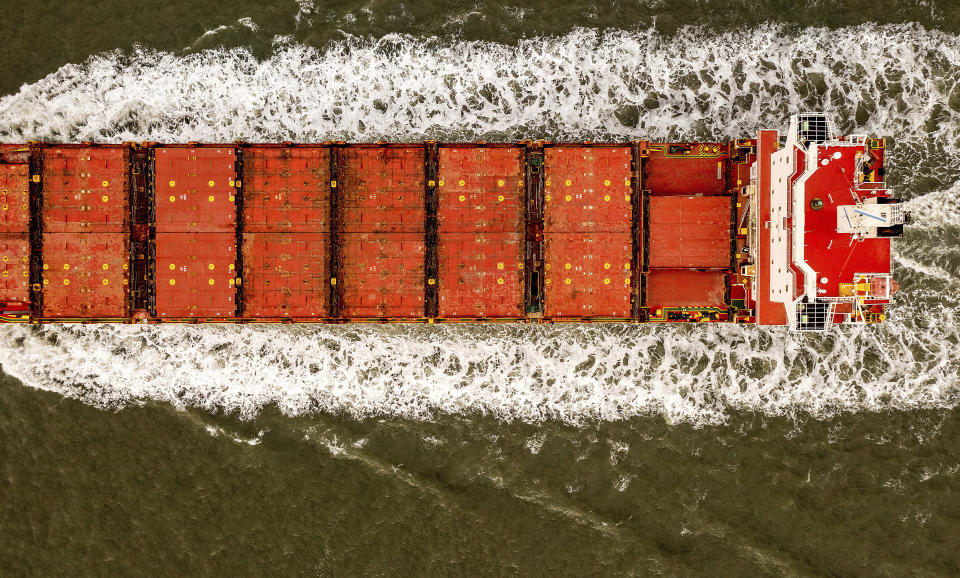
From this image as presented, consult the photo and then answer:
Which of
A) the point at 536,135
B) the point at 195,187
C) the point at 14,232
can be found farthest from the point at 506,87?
the point at 14,232

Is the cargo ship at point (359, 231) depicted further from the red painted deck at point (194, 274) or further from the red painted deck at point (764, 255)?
the red painted deck at point (764, 255)

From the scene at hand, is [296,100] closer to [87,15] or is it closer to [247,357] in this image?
[87,15]

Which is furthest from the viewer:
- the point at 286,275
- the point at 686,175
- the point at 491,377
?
the point at 491,377

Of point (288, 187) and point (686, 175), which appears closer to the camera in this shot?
point (288, 187)

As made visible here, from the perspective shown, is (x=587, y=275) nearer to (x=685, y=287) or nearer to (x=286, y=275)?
(x=685, y=287)

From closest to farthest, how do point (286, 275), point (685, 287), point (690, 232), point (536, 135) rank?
1. point (690, 232)
2. point (286, 275)
3. point (685, 287)
4. point (536, 135)

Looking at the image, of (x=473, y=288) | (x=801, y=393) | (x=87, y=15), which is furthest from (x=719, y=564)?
(x=87, y=15)

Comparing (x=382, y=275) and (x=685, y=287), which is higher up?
(x=382, y=275)
